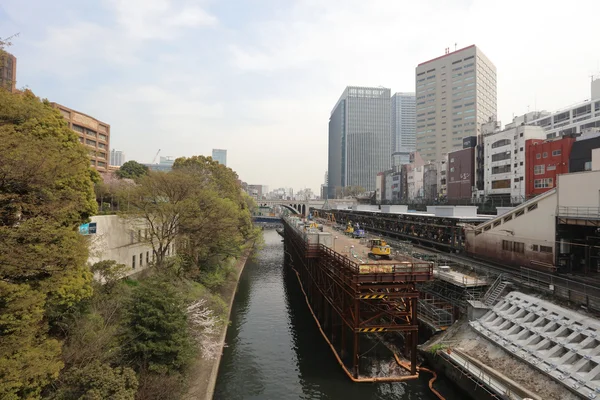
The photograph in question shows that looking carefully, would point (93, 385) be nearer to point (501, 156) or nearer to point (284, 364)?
point (284, 364)

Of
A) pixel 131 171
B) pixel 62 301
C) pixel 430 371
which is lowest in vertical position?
pixel 430 371

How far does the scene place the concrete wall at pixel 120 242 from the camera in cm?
2264

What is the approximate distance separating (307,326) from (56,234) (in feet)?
67.1

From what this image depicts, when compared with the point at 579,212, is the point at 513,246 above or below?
below

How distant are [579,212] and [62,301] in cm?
2694

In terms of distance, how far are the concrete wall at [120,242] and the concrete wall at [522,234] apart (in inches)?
1106

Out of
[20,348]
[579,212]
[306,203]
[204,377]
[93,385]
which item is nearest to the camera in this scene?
[20,348]

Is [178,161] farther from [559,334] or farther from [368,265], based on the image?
[559,334]

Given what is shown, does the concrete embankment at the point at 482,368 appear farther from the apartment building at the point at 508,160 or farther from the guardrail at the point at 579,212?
the apartment building at the point at 508,160

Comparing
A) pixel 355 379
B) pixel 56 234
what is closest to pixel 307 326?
pixel 355 379

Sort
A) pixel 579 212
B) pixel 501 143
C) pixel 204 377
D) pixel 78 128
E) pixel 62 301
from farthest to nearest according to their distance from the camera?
1. pixel 78 128
2. pixel 501 143
3. pixel 579 212
4. pixel 204 377
5. pixel 62 301

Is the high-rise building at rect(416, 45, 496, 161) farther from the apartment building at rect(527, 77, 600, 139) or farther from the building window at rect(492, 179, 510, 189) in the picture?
the building window at rect(492, 179, 510, 189)

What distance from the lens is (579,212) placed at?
20.9m

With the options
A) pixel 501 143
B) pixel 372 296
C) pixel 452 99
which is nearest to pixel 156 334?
pixel 372 296
